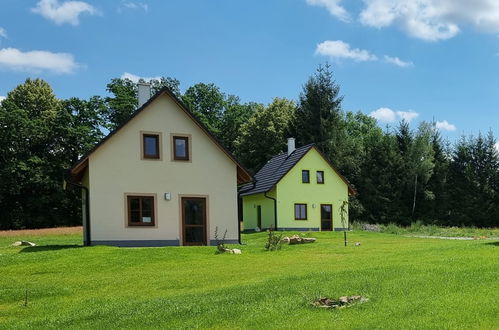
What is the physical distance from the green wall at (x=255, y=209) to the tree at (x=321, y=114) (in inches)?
504

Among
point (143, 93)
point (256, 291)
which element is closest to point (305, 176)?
point (143, 93)

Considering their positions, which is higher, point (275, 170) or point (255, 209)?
point (275, 170)

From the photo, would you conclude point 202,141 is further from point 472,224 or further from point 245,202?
point 472,224

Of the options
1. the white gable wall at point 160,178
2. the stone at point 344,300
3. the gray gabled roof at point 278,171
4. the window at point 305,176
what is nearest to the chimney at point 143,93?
the white gable wall at point 160,178

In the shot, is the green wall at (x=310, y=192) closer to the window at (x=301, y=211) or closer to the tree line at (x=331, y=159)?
the window at (x=301, y=211)

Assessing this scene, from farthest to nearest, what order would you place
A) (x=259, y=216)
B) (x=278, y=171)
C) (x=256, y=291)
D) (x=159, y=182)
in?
(x=259, y=216) < (x=278, y=171) < (x=159, y=182) < (x=256, y=291)

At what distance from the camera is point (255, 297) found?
334 inches

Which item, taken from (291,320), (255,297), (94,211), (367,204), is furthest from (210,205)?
(367,204)

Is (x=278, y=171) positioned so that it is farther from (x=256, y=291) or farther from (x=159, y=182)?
(x=256, y=291)

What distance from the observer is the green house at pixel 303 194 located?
35.2m

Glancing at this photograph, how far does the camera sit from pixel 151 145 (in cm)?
2228

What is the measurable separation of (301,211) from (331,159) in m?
14.6

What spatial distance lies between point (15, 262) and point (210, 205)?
9138 millimetres

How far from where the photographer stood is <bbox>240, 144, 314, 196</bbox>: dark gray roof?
35.4 meters
